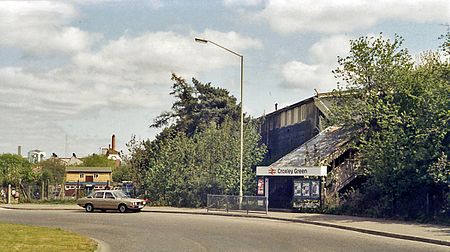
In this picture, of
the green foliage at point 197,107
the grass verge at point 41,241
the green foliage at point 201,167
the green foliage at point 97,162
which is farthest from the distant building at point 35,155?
the grass verge at point 41,241

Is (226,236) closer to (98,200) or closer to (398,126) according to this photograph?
(398,126)

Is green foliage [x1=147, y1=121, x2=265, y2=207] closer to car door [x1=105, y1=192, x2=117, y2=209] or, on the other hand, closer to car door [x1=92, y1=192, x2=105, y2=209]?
car door [x1=105, y1=192, x2=117, y2=209]

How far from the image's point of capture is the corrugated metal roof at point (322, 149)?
120ft

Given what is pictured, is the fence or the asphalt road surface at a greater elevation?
the fence

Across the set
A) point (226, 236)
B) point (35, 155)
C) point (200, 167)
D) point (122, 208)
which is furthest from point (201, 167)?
point (35, 155)

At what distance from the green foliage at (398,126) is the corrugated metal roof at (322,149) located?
1.53m

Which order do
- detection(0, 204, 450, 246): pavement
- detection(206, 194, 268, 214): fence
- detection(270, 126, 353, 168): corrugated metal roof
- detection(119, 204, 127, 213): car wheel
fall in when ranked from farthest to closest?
detection(119, 204, 127, 213): car wheel, detection(270, 126, 353, 168): corrugated metal roof, detection(206, 194, 268, 214): fence, detection(0, 204, 450, 246): pavement

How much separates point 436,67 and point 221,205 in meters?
13.8

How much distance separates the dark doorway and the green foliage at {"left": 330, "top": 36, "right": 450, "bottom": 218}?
196 inches

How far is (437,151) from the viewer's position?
2714cm

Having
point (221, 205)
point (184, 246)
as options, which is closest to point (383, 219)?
point (221, 205)

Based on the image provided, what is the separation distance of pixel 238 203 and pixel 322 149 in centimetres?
659

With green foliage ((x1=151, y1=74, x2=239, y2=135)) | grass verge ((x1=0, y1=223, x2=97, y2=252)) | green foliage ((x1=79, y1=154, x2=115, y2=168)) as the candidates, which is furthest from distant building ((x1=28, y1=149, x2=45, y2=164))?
grass verge ((x1=0, y1=223, x2=97, y2=252))

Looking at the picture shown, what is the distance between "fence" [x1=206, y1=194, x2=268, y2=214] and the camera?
33688 mm
